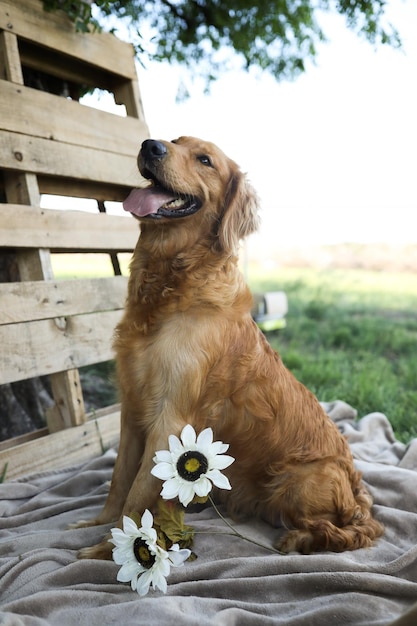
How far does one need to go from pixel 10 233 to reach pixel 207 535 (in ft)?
5.95

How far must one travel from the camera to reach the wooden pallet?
9.53 ft

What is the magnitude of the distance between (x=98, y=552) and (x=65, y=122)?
242 centimetres

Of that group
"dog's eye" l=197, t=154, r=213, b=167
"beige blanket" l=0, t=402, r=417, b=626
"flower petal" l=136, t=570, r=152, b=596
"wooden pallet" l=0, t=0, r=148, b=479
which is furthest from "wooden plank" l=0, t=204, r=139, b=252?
"flower petal" l=136, t=570, r=152, b=596

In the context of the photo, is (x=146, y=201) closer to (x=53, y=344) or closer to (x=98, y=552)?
(x=53, y=344)

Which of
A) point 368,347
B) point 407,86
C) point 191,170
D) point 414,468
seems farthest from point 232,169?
point 407,86

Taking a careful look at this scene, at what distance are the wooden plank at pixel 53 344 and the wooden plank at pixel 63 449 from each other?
1.24ft

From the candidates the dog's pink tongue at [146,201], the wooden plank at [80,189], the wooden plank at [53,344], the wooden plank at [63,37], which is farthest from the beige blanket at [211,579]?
the wooden plank at [63,37]

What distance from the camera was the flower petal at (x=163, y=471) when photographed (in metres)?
1.72

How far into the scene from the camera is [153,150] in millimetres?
2217

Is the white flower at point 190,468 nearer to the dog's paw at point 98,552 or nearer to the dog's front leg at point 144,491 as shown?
the dog's front leg at point 144,491

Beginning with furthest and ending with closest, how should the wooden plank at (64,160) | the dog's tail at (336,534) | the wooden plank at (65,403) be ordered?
the wooden plank at (65,403) < the wooden plank at (64,160) < the dog's tail at (336,534)

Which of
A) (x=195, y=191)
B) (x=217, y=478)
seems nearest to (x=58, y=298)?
(x=195, y=191)

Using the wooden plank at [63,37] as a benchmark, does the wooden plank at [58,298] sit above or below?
below

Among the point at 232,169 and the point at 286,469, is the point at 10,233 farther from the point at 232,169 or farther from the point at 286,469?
the point at 286,469
